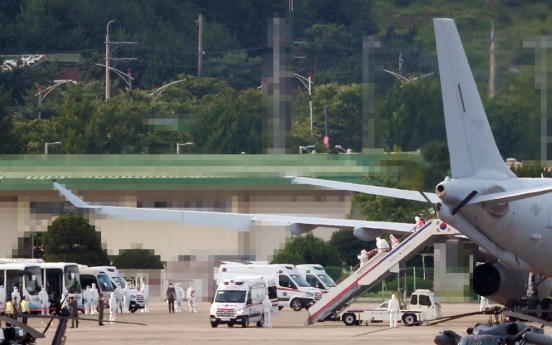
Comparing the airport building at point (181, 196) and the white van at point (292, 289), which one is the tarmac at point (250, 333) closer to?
the white van at point (292, 289)

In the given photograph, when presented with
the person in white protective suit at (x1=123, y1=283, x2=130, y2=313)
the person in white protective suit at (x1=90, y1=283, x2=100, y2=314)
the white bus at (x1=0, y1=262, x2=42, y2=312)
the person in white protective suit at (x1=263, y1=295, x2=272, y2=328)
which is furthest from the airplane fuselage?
the white bus at (x1=0, y1=262, x2=42, y2=312)

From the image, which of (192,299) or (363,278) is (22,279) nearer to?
(192,299)

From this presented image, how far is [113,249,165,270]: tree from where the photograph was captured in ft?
217

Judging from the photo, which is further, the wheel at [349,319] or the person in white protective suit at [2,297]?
the person in white protective suit at [2,297]

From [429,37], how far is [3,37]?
1838 inches

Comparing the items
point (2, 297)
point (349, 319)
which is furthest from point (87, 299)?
point (349, 319)

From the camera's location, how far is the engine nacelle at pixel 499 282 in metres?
32.6

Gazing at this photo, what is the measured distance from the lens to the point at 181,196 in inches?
2756

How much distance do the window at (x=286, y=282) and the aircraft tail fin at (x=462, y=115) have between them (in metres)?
28.6

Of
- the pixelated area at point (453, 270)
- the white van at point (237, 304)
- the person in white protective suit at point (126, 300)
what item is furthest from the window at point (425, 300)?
the person in white protective suit at point (126, 300)

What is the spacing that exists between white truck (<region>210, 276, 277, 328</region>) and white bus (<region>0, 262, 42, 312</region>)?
522 inches

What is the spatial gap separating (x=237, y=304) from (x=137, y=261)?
79.9ft

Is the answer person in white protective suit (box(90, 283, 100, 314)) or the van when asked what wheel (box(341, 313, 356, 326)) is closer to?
person in white protective suit (box(90, 283, 100, 314))

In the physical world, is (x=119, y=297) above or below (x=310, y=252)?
below
